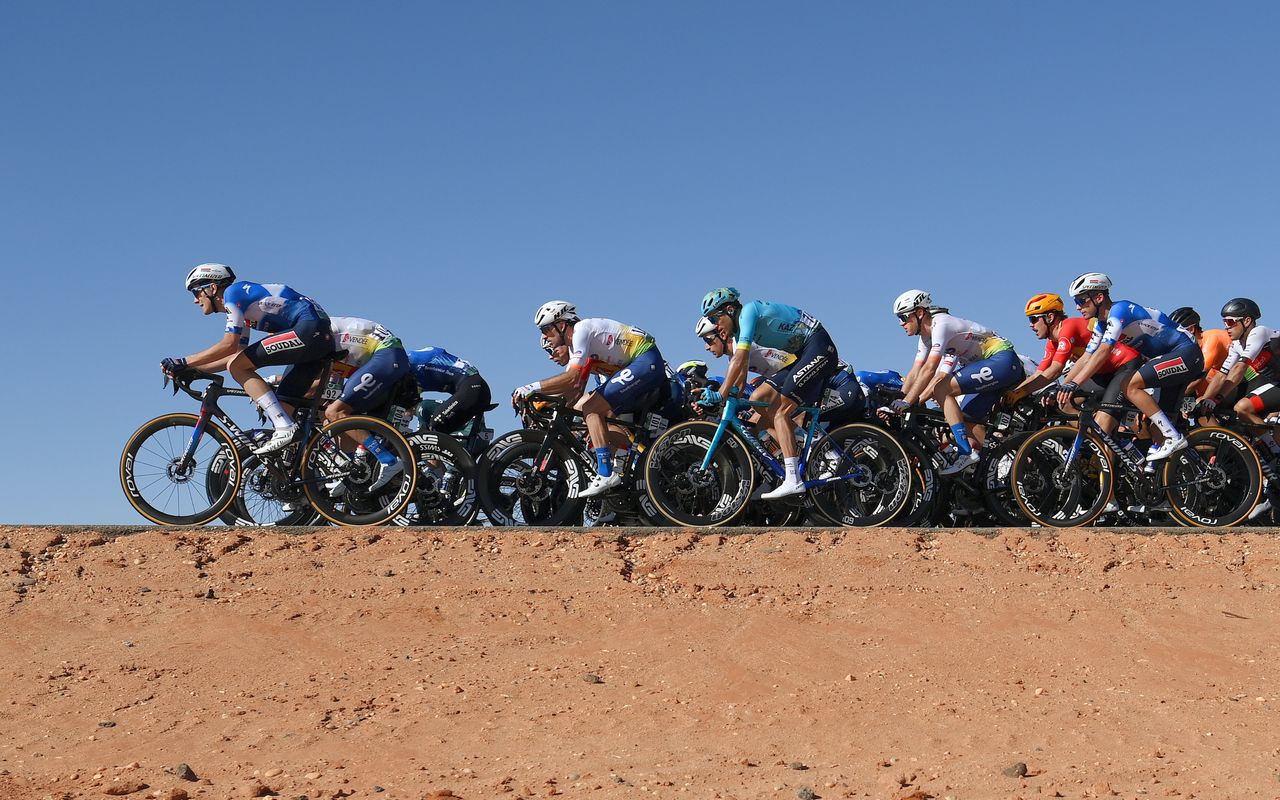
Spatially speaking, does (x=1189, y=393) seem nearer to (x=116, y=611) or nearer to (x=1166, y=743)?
(x=1166, y=743)

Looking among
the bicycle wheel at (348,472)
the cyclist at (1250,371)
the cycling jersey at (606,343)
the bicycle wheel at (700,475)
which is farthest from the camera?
the cyclist at (1250,371)

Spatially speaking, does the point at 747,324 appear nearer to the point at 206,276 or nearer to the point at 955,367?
the point at 955,367

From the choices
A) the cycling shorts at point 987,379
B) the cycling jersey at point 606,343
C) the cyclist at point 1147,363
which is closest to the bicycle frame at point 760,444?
the cycling jersey at point 606,343

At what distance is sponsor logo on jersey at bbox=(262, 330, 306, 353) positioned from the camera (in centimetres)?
1129

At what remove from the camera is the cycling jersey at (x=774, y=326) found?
11.3m

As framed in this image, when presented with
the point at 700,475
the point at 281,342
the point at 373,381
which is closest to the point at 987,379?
the point at 700,475

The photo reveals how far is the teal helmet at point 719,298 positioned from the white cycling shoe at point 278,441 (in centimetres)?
369

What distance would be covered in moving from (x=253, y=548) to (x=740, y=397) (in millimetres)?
4240

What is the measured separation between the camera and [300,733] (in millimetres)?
7062

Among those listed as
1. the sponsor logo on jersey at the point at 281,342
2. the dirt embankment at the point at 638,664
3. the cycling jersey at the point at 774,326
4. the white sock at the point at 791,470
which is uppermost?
the sponsor logo on jersey at the point at 281,342

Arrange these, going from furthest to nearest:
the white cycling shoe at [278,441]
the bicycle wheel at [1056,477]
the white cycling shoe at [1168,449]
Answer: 1. the white cycling shoe at [1168,449]
2. the bicycle wheel at [1056,477]
3. the white cycling shoe at [278,441]

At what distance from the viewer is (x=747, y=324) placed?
37.1 feet

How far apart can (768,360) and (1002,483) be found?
2377mm

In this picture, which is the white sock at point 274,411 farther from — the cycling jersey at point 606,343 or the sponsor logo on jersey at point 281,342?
the cycling jersey at point 606,343
